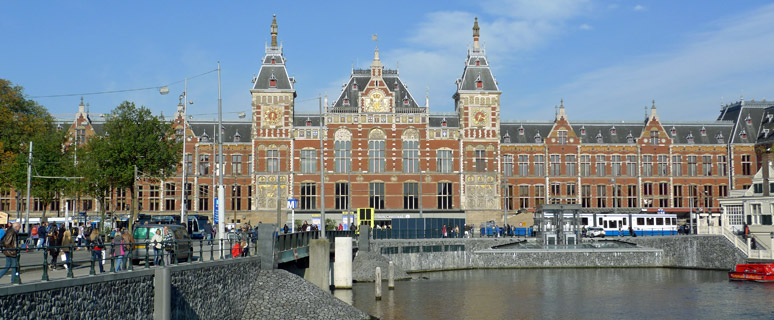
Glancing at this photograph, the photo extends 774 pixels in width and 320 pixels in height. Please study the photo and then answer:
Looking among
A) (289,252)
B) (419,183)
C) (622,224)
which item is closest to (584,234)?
(622,224)

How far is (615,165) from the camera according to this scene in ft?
303

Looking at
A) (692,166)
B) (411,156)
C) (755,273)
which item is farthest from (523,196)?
(755,273)

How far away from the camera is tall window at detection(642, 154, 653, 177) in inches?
3647

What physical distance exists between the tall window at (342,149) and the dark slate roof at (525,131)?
1791 cm

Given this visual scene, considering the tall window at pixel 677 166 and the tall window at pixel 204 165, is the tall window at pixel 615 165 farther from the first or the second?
the tall window at pixel 204 165

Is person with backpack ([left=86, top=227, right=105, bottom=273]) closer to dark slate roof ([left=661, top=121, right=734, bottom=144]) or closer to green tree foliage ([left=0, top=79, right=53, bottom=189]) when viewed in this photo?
green tree foliage ([left=0, top=79, right=53, bottom=189])

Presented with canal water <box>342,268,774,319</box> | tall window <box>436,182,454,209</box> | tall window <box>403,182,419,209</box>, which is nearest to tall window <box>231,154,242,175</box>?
tall window <box>403,182,419,209</box>

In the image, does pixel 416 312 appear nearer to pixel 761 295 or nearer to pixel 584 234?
pixel 761 295

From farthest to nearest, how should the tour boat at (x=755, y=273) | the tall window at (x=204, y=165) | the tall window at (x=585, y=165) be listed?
the tall window at (x=585, y=165), the tall window at (x=204, y=165), the tour boat at (x=755, y=273)

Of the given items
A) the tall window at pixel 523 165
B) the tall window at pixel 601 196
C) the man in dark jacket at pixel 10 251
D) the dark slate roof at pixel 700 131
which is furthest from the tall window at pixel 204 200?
the man in dark jacket at pixel 10 251

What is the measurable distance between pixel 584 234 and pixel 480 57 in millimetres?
23777

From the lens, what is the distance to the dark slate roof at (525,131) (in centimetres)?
9306

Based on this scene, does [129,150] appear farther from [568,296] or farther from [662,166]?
[662,166]

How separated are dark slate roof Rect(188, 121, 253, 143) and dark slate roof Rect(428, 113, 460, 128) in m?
20.4
